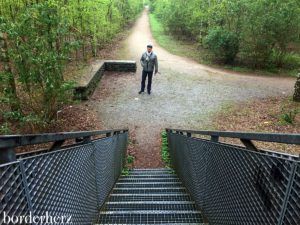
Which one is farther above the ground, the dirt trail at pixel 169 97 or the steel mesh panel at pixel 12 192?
the steel mesh panel at pixel 12 192

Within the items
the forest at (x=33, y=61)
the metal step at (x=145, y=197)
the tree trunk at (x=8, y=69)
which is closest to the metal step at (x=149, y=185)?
the metal step at (x=145, y=197)

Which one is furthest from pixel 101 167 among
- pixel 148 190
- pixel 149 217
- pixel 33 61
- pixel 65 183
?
pixel 33 61

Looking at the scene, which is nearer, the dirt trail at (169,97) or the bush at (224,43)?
the dirt trail at (169,97)

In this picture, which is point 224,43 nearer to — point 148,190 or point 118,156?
point 118,156

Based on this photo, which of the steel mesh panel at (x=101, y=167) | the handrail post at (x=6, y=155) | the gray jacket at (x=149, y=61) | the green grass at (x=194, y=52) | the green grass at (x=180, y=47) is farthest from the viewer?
the green grass at (x=180, y=47)

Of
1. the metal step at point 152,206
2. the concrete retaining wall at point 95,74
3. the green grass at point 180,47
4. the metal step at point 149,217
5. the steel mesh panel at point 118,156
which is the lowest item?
the green grass at point 180,47

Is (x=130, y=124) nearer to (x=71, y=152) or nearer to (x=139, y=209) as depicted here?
(x=139, y=209)

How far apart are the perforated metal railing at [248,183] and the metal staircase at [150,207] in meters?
0.31

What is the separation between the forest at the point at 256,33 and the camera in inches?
567

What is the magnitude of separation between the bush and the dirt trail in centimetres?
140

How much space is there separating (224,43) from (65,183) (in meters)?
15.5

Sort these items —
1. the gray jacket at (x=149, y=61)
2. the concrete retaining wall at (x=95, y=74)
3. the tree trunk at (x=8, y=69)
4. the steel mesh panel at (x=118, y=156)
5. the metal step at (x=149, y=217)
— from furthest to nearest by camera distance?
the gray jacket at (x=149, y=61), the concrete retaining wall at (x=95, y=74), the tree trunk at (x=8, y=69), the steel mesh panel at (x=118, y=156), the metal step at (x=149, y=217)

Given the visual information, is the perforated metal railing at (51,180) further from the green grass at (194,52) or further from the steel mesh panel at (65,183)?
the green grass at (194,52)

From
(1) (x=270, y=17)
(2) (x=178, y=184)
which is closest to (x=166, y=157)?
(2) (x=178, y=184)
